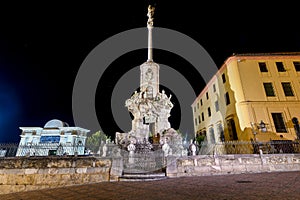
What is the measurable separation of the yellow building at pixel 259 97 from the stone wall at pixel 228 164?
6398 mm

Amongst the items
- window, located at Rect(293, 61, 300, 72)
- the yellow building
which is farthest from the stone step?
window, located at Rect(293, 61, 300, 72)

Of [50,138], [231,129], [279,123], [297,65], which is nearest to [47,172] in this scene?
[231,129]

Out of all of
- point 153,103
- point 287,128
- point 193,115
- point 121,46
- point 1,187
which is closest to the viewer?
point 1,187

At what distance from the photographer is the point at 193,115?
118 ft

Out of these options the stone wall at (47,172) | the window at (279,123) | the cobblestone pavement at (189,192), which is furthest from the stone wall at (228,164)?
the window at (279,123)

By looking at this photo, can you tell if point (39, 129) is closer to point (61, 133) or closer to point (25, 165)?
point (61, 133)

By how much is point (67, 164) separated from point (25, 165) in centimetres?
224

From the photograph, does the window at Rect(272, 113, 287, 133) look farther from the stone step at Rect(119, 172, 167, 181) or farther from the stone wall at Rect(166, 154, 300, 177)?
the stone step at Rect(119, 172, 167, 181)

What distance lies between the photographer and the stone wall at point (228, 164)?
9.50 m

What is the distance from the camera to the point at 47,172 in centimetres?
844

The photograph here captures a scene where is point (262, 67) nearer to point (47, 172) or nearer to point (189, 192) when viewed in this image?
point (189, 192)

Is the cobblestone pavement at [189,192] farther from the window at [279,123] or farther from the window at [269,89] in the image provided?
the window at [269,89]

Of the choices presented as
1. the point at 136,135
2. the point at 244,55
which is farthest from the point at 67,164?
the point at 244,55

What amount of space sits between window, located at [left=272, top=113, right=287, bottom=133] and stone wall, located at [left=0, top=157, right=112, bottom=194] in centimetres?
1872
